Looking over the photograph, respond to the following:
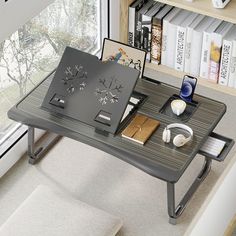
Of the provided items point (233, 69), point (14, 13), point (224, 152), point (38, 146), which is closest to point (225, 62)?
point (233, 69)

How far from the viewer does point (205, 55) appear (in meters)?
3.66

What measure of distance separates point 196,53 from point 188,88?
640 millimetres

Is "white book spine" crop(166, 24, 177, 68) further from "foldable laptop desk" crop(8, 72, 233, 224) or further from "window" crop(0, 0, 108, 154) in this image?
"foldable laptop desk" crop(8, 72, 233, 224)

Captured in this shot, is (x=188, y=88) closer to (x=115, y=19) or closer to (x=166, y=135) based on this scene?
(x=166, y=135)

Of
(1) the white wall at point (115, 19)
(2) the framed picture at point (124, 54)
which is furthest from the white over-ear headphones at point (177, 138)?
(1) the white wall at point (115, 19)

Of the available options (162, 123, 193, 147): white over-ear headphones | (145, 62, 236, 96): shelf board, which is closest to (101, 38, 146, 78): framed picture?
(162, 123, 193, 147): white over-ear headphones

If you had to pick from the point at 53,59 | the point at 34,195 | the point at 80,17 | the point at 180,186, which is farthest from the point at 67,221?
the point at 80,17

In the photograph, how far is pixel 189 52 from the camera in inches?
146

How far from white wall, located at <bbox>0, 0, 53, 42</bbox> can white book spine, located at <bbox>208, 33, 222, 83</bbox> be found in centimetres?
111

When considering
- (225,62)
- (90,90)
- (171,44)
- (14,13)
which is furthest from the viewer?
(171,44)

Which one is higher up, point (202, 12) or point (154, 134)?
point (202, 12)

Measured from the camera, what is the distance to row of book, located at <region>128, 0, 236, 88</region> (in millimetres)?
3580

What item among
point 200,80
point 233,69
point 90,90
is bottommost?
point 200,80

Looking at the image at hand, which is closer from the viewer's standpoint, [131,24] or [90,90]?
[90,90]
